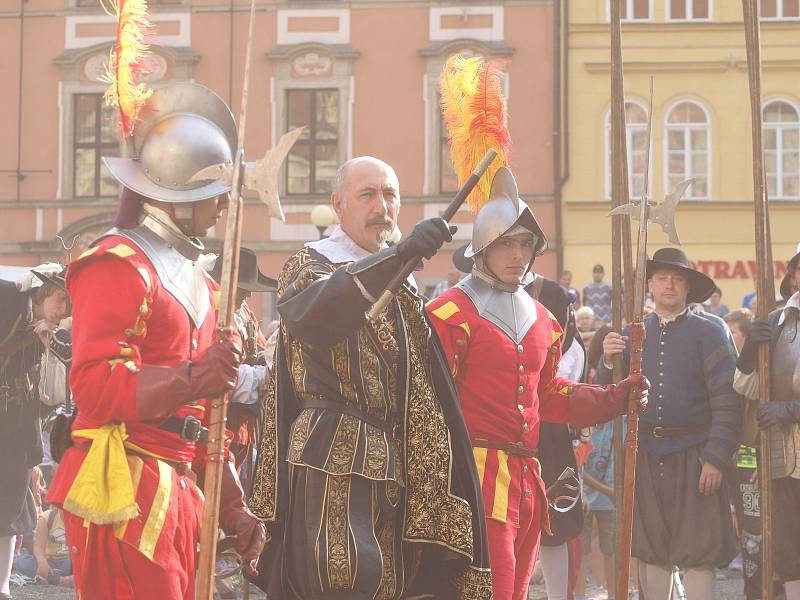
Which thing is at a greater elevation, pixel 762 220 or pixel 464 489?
pixel 762 220

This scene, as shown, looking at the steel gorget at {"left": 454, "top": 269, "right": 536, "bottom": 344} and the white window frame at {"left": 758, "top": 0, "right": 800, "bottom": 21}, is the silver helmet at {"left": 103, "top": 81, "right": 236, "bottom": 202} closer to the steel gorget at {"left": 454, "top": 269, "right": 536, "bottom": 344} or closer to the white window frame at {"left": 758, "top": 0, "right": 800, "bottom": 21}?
the steel gorget at {"left": 454, "top": 269, "right": 536, "bottom": 344}

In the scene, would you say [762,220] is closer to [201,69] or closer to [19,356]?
[19,356]

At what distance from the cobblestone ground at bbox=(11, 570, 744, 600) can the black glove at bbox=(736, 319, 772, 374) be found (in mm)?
3027

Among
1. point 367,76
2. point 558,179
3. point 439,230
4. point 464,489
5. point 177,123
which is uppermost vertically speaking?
point 367,76

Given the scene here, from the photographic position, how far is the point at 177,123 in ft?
16.0

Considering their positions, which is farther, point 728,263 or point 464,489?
point 728,263

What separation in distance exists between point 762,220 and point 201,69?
1932 centimetres

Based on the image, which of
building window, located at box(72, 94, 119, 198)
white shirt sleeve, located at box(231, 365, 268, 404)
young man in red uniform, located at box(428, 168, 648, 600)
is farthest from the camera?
building window, located at box(72, 94, 119, 198)

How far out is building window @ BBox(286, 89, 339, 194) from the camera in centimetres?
2600

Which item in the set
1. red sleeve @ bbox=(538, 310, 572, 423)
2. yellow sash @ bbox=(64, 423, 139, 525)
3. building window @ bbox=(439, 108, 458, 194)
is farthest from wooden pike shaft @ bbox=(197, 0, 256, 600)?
building window @ bbox=(439, 108, 458, 194)

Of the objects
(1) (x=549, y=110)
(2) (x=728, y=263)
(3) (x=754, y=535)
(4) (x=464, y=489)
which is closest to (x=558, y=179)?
(1) (x=549, y=110)

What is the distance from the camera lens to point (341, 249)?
17.8 feet

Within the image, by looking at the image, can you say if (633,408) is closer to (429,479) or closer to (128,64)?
(429,479)

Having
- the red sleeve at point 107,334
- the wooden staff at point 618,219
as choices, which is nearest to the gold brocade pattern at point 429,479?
the red sleeve at point 107,334
